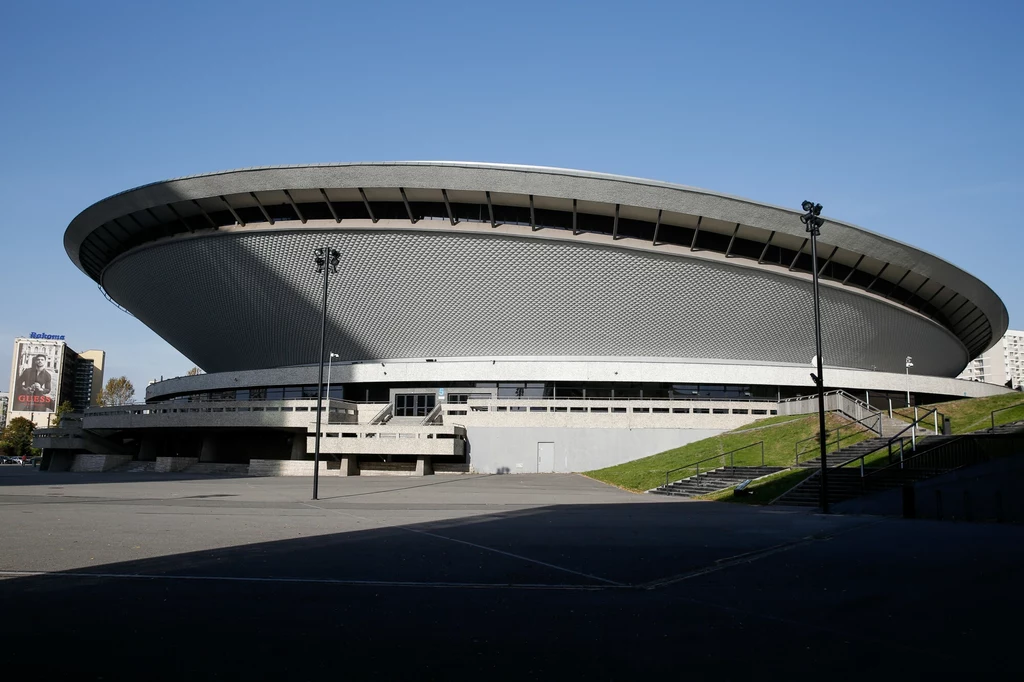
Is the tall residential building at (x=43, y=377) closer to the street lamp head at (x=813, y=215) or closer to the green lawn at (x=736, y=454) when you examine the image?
the green lawn at (x=736, y=454)

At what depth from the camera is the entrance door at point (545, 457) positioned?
39.0 metres

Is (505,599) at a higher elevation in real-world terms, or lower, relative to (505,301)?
lower

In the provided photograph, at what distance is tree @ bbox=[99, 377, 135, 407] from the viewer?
4378 inches

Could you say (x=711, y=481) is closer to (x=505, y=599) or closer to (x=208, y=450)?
(x=505, y=599)

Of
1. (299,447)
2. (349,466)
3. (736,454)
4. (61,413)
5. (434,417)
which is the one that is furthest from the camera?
(61,413)

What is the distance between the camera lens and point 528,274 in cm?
4341

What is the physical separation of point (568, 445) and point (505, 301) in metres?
10.1

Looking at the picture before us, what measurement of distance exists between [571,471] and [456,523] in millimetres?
23867

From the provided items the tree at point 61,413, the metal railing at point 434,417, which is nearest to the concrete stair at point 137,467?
the tree at point 61,413

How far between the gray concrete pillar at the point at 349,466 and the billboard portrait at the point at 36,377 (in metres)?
135

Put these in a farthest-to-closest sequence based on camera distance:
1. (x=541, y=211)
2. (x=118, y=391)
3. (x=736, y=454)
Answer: (x=118, y=391), (x=541, y=211), (x=736, y=454)

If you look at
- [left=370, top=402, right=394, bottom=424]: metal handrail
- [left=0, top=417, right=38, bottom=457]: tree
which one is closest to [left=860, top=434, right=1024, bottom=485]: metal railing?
[left=370, top=402, right=394, bottom=424]: metal handrail

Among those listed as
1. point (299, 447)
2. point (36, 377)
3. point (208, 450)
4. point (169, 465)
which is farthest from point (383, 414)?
point (36, 377)

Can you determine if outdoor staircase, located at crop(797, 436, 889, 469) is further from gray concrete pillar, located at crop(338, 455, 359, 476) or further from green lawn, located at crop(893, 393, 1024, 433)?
gray concrete pillar, located at crop(338, 455, 359, 476)
